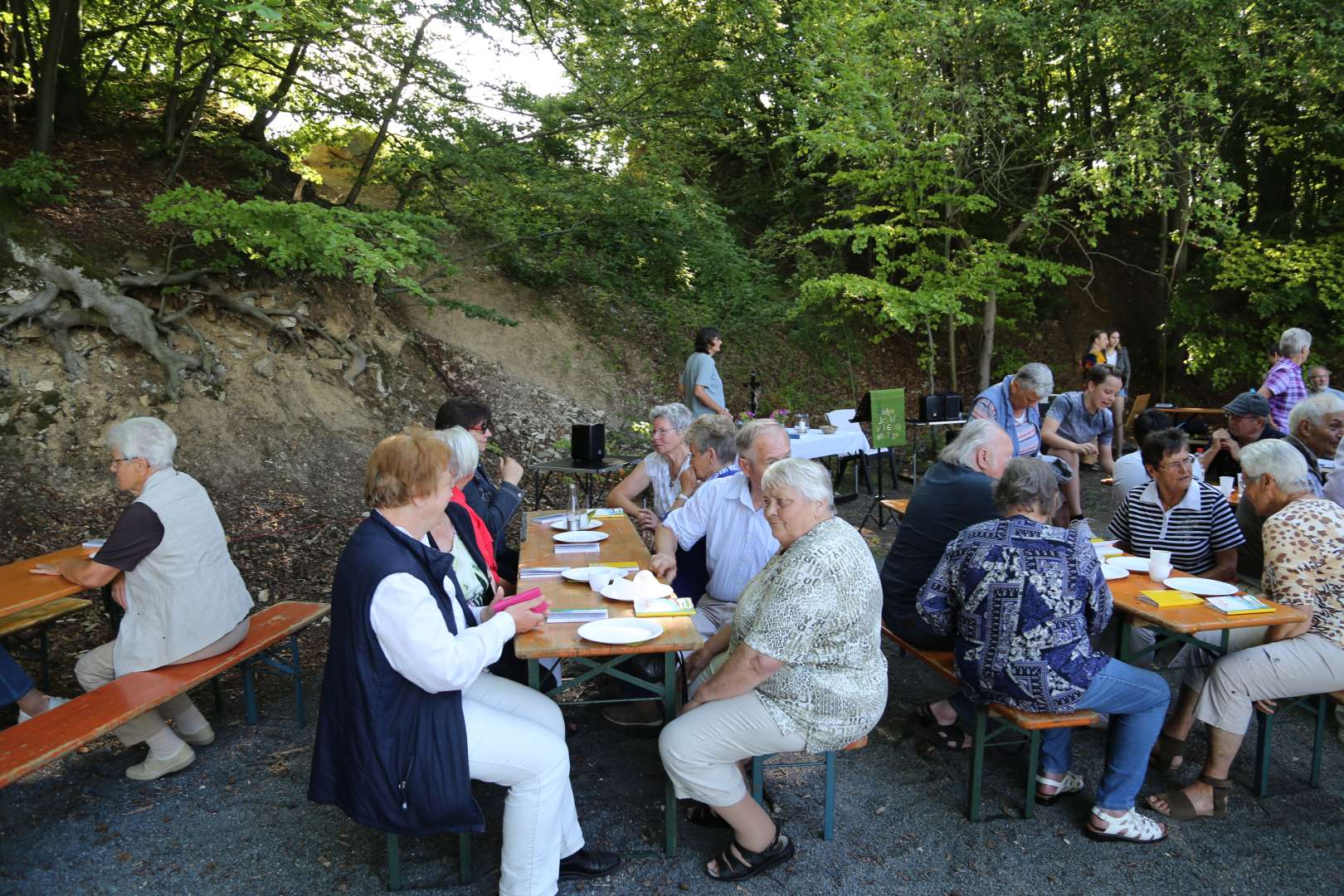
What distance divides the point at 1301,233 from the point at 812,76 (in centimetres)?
769

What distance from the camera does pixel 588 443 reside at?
6.11 metres

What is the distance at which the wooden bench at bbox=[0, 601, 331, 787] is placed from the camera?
2.51 m

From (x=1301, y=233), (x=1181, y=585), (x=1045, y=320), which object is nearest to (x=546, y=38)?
(x=1181, y=585)

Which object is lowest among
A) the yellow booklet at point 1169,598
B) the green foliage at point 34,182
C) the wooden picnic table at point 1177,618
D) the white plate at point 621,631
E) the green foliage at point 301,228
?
the wooden picnic table at point 1177,618

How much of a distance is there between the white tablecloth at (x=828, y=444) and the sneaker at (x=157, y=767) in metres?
4.81

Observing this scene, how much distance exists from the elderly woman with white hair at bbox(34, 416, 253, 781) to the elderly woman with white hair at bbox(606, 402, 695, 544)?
78.8 inches

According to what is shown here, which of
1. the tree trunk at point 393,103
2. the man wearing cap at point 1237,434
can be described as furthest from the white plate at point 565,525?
the tree trunk at point 393,103

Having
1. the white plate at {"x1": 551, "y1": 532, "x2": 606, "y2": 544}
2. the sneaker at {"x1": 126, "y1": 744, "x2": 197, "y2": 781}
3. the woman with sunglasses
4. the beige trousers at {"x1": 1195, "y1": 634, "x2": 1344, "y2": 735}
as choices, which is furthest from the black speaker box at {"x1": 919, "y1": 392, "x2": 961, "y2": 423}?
the sneaker at {"x1": 126, "y1": 744, "x2": 197, "y2": 781}

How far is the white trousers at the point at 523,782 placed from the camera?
2.34 meters

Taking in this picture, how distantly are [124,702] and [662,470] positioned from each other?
8.63 feet

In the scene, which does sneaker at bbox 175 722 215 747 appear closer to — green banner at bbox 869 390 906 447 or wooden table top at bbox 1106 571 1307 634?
wooden table top at bbox 1106 571 1307 634

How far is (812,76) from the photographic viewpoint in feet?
30.4

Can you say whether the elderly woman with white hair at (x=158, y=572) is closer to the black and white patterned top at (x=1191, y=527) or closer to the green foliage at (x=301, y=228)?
the green foliage at (x=301, y=228)

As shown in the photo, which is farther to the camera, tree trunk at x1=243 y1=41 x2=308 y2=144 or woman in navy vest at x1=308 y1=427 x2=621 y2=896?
tree trunk at x1=243 y1=41 x2=308 y2=144
